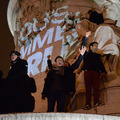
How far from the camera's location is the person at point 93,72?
683 cm

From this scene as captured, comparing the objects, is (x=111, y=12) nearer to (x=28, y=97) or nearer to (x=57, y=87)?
(x=57, y=87)

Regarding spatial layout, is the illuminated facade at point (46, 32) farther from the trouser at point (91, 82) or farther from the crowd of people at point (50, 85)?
the trouser at point (91, 82)

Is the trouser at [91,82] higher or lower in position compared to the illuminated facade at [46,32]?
lower

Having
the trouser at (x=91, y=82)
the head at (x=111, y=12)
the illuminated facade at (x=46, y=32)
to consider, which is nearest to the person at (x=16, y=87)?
the trouser at (x=91, y=82)

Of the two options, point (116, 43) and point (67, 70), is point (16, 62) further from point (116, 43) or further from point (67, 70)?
point (116, 43)

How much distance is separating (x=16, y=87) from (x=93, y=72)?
64.0 inches

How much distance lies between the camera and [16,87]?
668 centimetres

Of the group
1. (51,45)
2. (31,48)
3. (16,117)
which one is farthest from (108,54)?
(31,48)

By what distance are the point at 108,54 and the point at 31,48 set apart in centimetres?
534

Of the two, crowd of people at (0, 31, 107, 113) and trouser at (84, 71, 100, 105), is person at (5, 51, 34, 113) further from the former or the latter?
trouser at (84, 71, 100, 105)

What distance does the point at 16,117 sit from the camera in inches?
222

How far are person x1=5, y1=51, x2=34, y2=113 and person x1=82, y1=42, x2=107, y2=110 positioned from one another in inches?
50.5

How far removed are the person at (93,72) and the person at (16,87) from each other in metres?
1.28

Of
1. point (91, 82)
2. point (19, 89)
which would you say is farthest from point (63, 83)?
point (19, 89)
